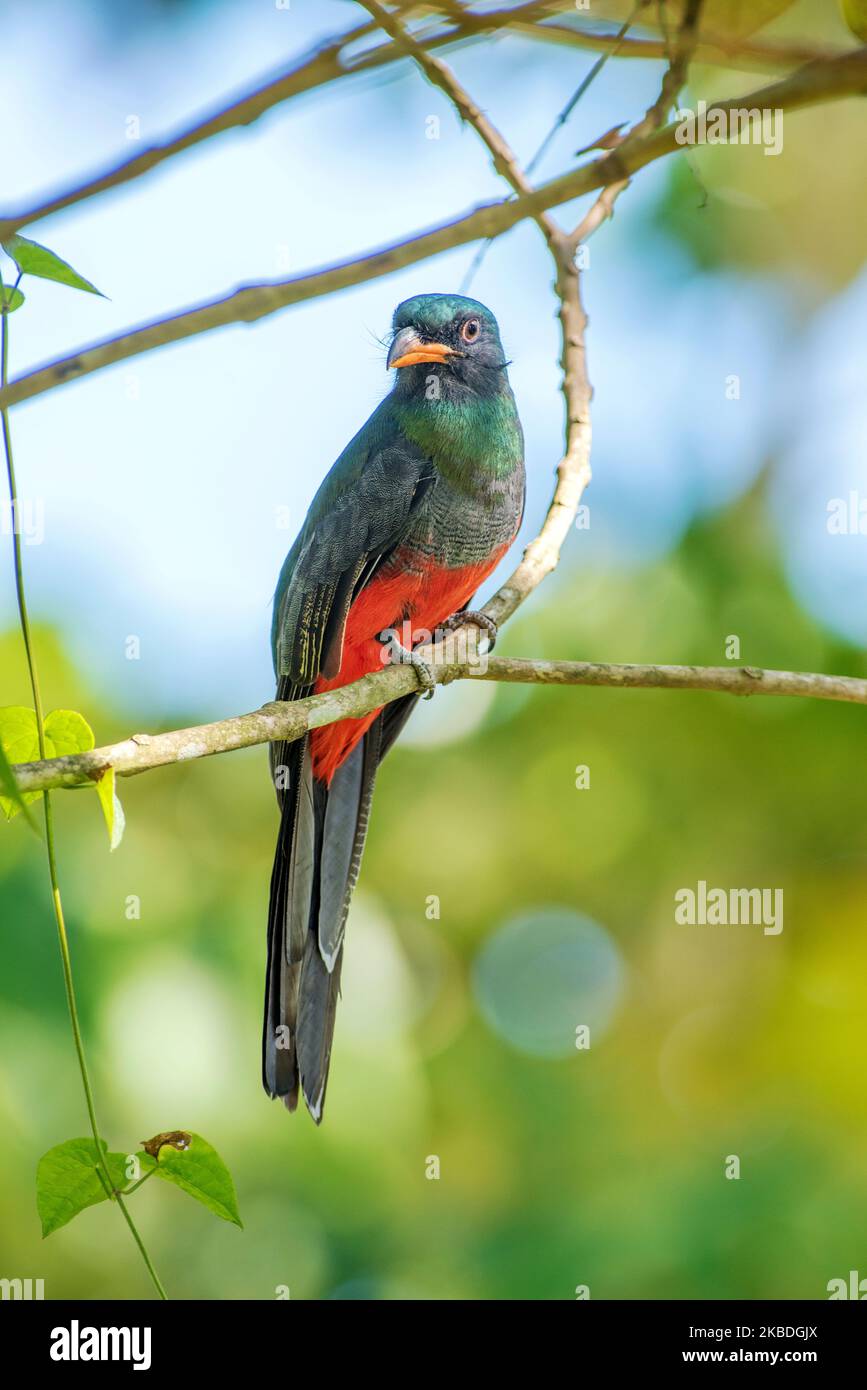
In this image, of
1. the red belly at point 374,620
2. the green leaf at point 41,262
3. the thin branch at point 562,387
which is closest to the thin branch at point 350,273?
the green leaf at point 41,262

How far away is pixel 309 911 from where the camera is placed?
11.9ft

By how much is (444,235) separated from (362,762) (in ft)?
9.62

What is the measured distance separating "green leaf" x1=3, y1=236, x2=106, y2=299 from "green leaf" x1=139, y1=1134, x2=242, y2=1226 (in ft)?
4.11

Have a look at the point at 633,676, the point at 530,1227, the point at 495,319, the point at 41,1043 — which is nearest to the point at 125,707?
the point at 41,1043

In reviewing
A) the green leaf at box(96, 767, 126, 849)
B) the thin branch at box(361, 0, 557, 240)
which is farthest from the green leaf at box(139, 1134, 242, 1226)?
the thin branch at box(361, 0, 557, 240)

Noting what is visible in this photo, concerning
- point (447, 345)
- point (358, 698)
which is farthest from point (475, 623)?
point (447, 345)

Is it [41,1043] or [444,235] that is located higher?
[444,235]

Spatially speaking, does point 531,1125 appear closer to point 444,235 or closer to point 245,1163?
point 245,1163

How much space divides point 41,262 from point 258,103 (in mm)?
651

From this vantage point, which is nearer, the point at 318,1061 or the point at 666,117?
the point at 666,117

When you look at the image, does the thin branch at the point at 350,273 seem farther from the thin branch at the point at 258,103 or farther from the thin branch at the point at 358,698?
the thin branch at the point at 358,698

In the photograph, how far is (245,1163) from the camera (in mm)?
5043

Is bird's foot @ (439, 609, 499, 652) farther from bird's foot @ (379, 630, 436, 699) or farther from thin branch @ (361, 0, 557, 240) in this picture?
thin branch @ (361, 0, 557, 240)

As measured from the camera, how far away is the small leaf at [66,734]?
2.06 meters
